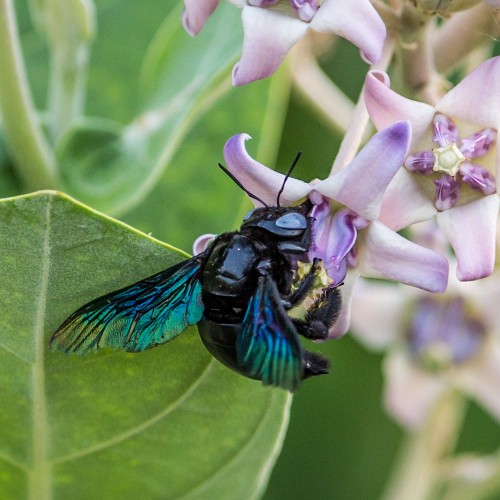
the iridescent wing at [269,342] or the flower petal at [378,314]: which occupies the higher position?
the iridescent wing at [269,342]

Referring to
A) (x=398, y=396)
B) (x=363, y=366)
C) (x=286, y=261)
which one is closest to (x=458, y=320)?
(x=398, y=396)

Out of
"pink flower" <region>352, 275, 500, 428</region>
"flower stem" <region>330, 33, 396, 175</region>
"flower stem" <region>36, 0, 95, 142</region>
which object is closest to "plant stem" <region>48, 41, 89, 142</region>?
"flower stem" <region>36, 0, 95, 142</region>

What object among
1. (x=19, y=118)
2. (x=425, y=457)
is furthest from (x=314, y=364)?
(x=425, y=457)

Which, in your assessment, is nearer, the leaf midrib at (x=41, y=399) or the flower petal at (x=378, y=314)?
the leaf midrib at (x=41, y=399)

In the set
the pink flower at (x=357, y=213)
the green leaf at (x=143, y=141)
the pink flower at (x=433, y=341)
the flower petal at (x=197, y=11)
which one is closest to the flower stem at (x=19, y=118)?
the green leaf at (x=143, y=141)

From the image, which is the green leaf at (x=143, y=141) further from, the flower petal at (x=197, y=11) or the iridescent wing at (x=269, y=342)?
the iridescent wing at (x=269, y=342)

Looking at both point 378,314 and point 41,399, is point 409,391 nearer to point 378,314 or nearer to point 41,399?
point 378,314
